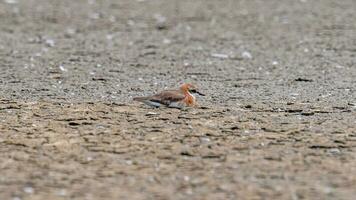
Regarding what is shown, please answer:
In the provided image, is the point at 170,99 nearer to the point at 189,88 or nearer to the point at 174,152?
the point at 189,88

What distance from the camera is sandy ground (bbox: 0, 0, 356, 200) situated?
534cm

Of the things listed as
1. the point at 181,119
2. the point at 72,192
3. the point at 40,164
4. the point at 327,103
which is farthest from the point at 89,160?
the point at 327,103

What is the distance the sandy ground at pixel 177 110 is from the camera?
5.34m

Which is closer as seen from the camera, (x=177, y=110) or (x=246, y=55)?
(x=177, y=110)

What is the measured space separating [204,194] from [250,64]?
4.87 m

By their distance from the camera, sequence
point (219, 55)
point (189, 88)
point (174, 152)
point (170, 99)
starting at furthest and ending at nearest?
point (219, 55) → point (189, 88) → point (170, 99) → point (174, 152)

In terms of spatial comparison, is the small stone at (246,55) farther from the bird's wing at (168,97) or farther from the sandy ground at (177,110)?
the bird's wing at (168,97)

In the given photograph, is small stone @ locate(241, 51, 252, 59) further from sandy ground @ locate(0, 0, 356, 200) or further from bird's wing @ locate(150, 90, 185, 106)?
bird's wing @ locate(150, 90, 185, 106)

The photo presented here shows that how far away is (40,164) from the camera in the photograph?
224 inches

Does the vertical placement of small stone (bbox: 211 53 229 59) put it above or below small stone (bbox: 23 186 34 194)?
above

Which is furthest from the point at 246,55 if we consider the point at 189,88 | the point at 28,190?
the point at 28,190

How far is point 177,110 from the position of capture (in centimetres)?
732

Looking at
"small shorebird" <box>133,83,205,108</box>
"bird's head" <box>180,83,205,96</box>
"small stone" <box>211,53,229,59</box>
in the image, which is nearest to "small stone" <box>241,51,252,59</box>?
"small stone" <box>211,53,229,59</box>

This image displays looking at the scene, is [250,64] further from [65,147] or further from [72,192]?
[72,192]
